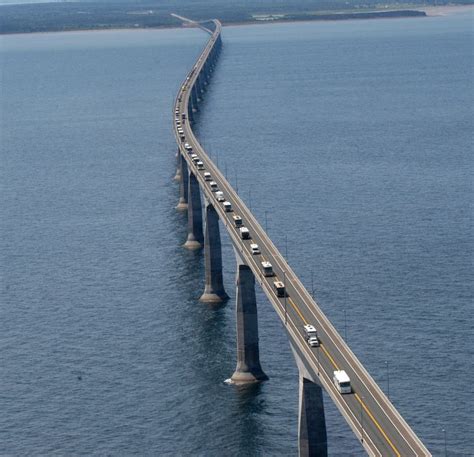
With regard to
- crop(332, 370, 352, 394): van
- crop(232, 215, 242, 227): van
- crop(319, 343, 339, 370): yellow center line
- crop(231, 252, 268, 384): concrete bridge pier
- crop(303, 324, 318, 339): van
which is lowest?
crop(231, 252, 268, 384): concrete bridge pier

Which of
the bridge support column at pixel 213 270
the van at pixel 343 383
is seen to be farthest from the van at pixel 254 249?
the van at pixel 343 383

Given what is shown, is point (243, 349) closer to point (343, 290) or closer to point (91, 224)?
point (343, 290)

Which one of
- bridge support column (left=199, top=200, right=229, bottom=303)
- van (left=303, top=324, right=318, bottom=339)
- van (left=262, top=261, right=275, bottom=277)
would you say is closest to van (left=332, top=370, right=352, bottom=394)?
van (left=303, top=324, right=318, bottom=339)

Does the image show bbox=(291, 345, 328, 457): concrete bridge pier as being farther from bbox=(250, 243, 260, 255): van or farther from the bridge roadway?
bbox=(250, 243, 260, 255): van

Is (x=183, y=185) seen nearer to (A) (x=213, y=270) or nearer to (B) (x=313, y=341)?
(A) (x=213, y=270)

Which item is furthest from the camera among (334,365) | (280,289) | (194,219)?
(194,219)

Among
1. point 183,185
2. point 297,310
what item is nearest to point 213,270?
point 297,310

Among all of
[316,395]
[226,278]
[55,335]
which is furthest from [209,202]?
[316,395]
